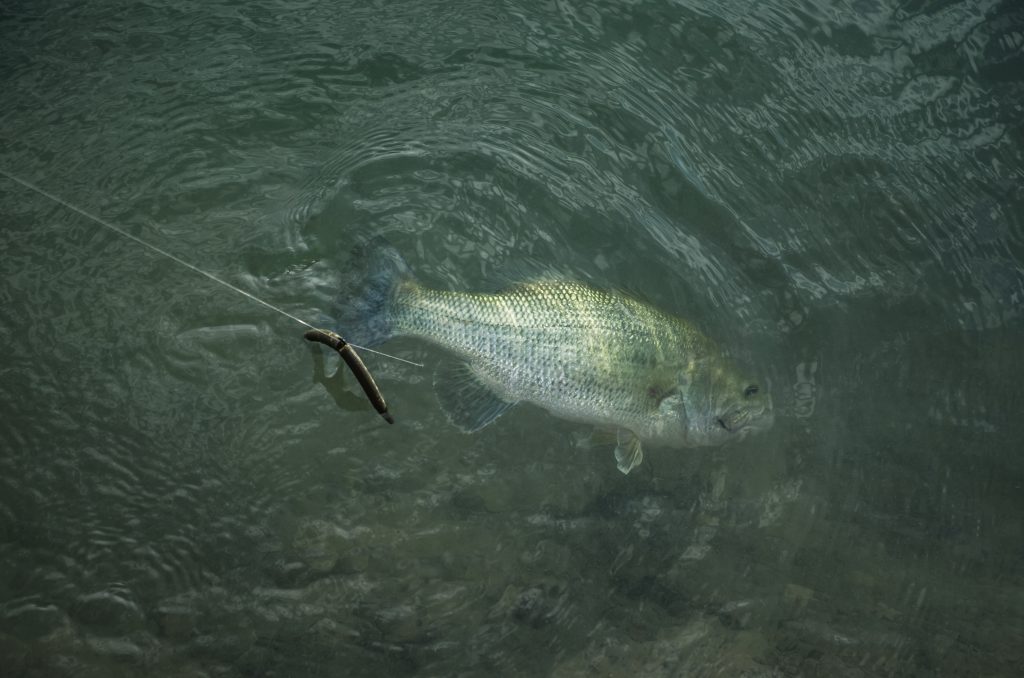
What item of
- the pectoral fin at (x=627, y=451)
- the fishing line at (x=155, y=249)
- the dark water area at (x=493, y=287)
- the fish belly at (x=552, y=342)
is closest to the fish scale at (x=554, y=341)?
the fish belly at (x=552, y=342)

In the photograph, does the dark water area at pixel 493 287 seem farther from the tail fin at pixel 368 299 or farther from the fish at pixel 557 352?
the tail fin at pixel 368 299

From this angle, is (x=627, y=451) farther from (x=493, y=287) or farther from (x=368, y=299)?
(x=368, y=299)

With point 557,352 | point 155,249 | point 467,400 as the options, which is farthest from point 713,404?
point 155,249

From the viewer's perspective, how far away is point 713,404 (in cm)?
516

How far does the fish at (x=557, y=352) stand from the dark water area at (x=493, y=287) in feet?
0.88

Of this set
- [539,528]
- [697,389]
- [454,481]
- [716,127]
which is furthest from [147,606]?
[716,127]

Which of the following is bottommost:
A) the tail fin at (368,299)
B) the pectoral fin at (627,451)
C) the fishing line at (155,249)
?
the fishing line at (155,249)

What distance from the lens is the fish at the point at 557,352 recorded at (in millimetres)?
4723

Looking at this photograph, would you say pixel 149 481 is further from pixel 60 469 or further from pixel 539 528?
pixel 539 528

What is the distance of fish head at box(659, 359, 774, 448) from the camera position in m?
5.09

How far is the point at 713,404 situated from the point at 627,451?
58 cm

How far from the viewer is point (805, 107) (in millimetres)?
6520

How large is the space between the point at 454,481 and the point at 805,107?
386 centimetres

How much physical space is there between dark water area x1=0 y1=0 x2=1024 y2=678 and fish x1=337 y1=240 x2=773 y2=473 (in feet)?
0.88
